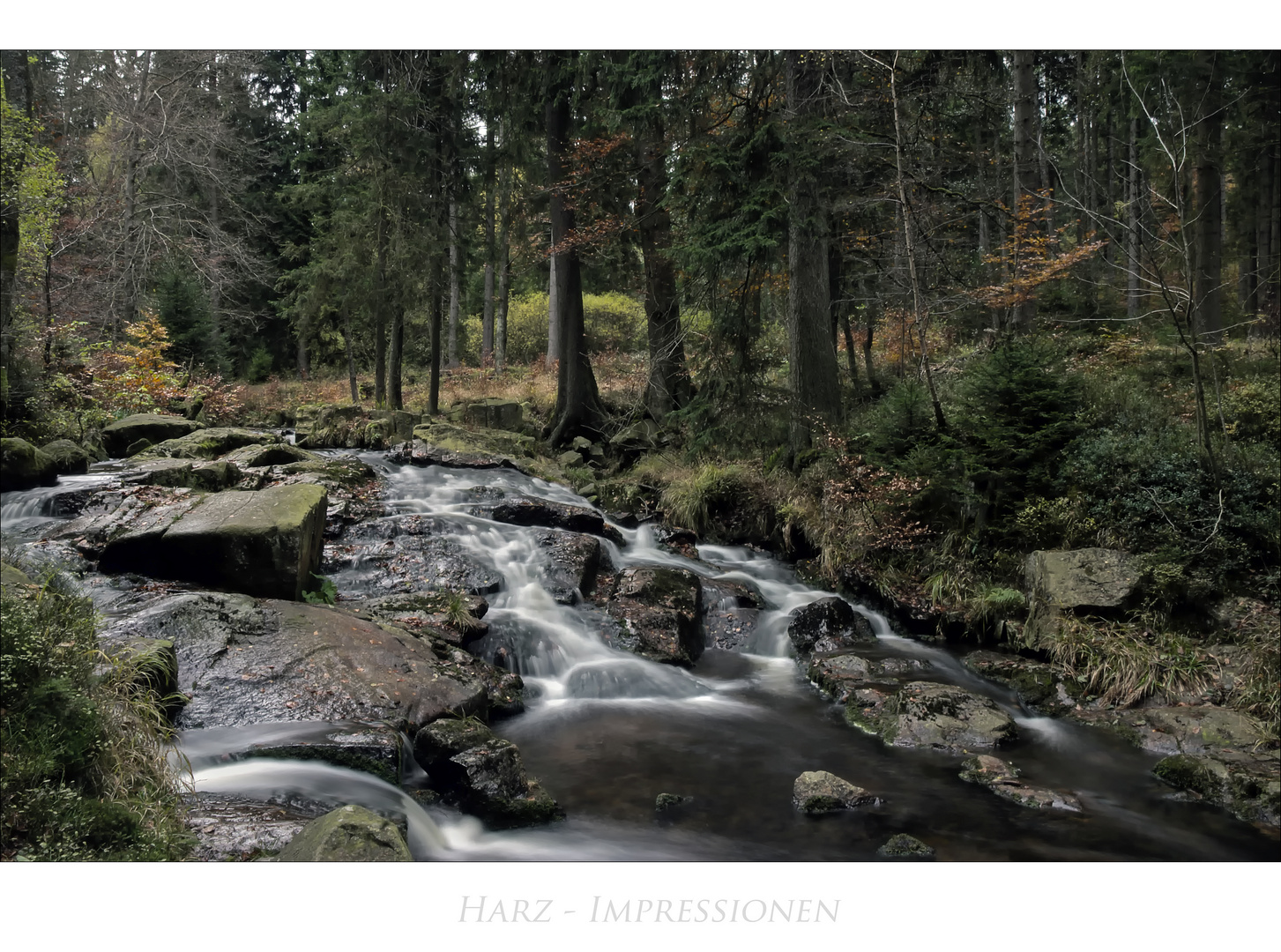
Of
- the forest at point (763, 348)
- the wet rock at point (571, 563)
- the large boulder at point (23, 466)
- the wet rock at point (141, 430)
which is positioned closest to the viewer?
the forest at point (763, 348)

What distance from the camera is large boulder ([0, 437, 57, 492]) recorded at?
7.88 metres

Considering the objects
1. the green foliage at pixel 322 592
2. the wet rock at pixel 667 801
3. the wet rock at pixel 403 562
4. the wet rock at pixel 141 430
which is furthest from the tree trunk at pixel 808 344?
the wet rock at pixel 141 430

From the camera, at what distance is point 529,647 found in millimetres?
7543

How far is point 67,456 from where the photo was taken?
29.0 feet

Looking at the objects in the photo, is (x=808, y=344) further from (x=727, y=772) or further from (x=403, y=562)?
(x=727, y=772)

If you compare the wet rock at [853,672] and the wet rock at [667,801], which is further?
the wet rock at [853,672]

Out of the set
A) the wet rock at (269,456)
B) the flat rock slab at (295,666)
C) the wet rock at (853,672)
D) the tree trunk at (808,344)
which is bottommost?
the wet rock at (853,672)

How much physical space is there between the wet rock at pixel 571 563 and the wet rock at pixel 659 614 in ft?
1.31

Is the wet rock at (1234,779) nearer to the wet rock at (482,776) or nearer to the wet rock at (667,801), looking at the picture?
the wet rock at (667,801)

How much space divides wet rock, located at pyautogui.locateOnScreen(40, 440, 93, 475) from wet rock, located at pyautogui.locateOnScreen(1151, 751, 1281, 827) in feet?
35.1

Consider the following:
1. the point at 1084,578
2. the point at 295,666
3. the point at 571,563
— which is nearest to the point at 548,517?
the point at 571,563

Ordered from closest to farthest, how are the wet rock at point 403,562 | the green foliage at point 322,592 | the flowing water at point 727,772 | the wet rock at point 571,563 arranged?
the flowing water at point 727,772, the green foliage at point 322,592, the wet rock at point 403,562, the wet rock at point 571,563

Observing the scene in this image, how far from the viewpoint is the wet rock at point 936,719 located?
5922 millimetres

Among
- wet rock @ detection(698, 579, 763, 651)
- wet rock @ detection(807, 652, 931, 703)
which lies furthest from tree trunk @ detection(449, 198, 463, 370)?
wet rock @ detection(807, 652, 931, 703)
